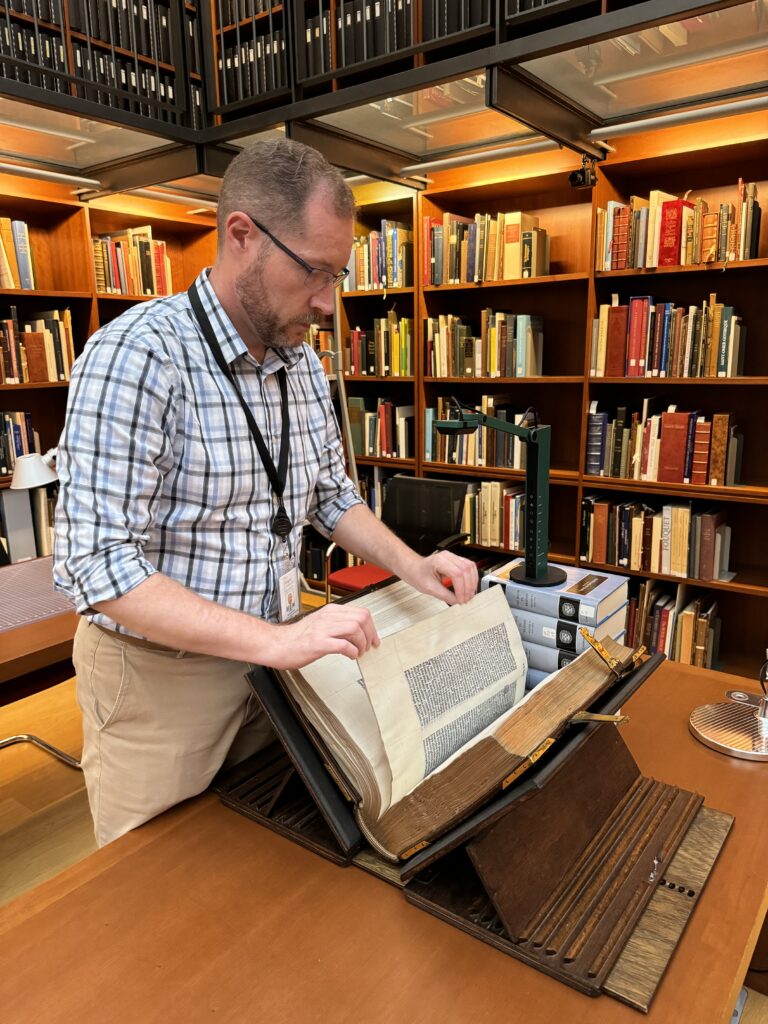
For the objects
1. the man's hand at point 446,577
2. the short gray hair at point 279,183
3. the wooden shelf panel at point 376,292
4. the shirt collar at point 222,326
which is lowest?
the man's hand at point 446,577

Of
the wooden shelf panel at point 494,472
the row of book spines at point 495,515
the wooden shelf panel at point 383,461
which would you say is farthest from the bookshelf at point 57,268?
the row of book spines at point 495,515

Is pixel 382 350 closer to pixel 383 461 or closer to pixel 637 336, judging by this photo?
pixel 383 461

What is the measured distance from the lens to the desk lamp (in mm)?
1273

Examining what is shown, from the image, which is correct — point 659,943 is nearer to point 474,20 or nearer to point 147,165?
point 474,20

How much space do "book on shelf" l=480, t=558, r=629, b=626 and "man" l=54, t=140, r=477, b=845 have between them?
125 mm

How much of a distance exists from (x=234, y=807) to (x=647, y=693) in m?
0.71

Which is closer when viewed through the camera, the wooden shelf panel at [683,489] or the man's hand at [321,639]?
the man's hand at [321,639]

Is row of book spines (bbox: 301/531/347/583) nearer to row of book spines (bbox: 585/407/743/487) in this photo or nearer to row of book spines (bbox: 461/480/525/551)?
row of book spines (bbox: 461/480/525/551)

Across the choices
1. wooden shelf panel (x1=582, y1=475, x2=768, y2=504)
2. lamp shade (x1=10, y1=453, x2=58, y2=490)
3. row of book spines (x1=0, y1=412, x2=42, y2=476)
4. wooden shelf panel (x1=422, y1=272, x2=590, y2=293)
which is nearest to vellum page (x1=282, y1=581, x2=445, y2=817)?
lamp shade (x1=10, y1=453, x2=58, y2=490)

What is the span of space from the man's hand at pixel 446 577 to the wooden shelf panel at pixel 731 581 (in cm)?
225

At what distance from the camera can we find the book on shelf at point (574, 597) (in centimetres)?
114

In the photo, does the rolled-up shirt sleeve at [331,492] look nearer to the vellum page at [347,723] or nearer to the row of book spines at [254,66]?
the vellum page at [347,723]

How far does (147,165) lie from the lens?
132 inches

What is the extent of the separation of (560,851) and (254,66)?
3.51 m
